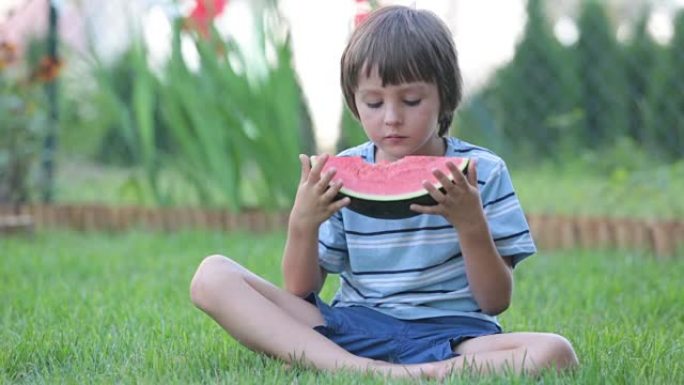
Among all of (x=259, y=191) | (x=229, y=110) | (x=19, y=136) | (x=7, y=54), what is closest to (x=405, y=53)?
(x=229, y=110)

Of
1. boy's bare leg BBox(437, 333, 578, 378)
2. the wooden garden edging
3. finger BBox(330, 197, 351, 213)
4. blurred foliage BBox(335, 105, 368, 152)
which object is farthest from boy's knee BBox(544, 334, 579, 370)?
blurred foliage BBox(335, 105, 368, 152)

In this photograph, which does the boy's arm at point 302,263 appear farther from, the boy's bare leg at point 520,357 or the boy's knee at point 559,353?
the boy's knee at point 559,353

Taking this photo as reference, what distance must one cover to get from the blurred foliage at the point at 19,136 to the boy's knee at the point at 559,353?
200 inches

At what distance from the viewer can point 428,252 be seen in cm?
292

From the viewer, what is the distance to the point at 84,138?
37.8ft

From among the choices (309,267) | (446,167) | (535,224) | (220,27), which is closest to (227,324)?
(309,267)

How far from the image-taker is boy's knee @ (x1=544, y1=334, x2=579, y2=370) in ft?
8.69

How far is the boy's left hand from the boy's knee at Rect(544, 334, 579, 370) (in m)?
0.33

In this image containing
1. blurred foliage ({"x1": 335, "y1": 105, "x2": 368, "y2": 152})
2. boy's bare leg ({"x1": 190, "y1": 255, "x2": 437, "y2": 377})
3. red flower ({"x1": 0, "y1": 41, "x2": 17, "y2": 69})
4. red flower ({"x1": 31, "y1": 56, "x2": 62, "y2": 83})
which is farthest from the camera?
red flower ({"x1": 31, "y1": 56, "x2": 62, "y2": 83})

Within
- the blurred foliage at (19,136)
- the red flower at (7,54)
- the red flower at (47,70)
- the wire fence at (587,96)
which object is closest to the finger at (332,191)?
the wire fence at (587,96)

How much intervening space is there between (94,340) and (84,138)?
861 centimetres

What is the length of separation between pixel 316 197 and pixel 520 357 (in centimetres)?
62

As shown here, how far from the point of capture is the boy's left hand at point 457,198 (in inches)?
102

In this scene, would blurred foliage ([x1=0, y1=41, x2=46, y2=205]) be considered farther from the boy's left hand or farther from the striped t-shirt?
the boy's left hand
